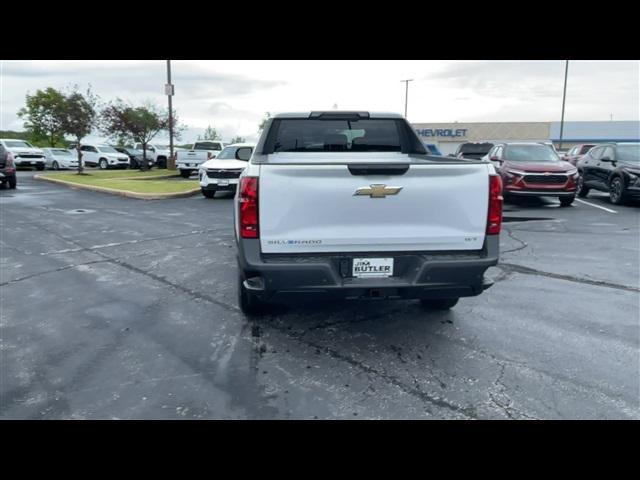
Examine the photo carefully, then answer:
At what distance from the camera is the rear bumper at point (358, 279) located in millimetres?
3391

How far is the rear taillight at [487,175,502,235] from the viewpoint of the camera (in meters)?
3.53

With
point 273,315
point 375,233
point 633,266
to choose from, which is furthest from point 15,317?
point 633,266

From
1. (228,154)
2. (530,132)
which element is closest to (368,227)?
(228,154)

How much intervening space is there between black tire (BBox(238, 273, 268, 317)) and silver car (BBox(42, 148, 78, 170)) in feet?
107

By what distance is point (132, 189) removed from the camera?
16.5 metres

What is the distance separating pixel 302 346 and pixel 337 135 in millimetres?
2573

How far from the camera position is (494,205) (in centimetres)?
356

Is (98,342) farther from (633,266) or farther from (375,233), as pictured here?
(633,266)

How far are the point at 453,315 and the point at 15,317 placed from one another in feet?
14.5

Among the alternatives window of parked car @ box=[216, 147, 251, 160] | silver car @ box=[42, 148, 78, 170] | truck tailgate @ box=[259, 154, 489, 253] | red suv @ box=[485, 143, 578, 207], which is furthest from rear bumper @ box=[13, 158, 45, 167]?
truck tailgate @ box=[259, 154, 489, 253]

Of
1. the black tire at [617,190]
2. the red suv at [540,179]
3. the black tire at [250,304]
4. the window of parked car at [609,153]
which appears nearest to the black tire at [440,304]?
the black tire at [250,304]

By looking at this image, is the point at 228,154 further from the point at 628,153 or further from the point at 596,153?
the point at 628,153

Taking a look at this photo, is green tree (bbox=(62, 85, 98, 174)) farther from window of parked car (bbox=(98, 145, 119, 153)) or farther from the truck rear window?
the truck rear window
